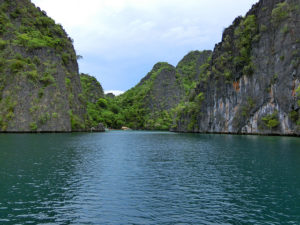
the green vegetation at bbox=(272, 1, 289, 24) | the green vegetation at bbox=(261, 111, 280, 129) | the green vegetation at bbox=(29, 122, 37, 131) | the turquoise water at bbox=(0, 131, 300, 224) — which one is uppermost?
the green vegetation at bbox=(272, 1, 289, 24)

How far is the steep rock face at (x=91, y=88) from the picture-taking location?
18012cm

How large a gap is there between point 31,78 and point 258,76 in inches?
2673

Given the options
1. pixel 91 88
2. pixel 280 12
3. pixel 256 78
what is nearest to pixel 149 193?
pixel 256 78

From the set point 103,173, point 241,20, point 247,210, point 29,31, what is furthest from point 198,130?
point 247,210

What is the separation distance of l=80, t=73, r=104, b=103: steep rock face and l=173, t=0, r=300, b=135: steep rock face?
321 ft

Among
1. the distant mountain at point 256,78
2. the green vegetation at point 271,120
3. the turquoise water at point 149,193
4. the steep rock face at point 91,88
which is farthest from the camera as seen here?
the steep rock face at point 91,88

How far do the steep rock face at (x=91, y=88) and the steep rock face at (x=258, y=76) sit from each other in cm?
9786

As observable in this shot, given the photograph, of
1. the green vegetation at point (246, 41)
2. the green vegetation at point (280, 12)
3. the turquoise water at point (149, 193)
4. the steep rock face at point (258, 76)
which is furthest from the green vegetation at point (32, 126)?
the green vegetation at point (280, 12)

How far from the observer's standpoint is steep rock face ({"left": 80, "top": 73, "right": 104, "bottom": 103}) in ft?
591

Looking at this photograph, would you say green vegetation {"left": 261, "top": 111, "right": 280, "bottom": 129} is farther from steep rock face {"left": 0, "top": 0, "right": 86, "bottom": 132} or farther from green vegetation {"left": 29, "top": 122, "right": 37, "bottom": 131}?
green vegetation {"left": 29, "top": 122, "right": 37, "bottom": 131}

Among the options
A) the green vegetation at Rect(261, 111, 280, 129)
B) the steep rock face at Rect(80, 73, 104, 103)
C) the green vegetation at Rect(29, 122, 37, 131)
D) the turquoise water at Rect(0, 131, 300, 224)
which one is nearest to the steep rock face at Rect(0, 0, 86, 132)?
the green vegetation at Rect(29, 122, 37, 131)

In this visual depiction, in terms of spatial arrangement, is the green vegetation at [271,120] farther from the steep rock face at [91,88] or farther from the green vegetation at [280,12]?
the steep rock face at [91,88]

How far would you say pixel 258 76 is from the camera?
75062 millimetres

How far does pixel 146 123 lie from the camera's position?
7160 inches
